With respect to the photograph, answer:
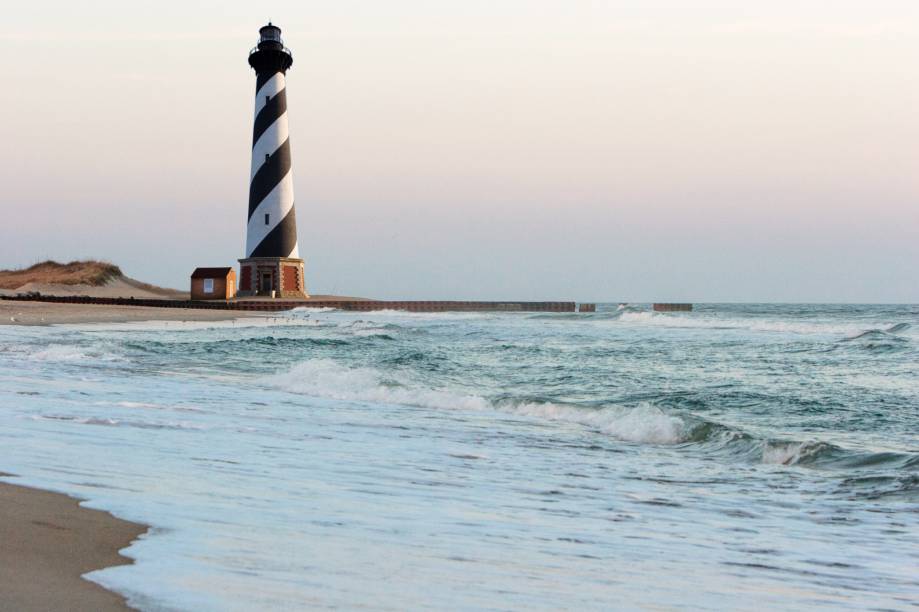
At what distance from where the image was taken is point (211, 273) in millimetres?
45469

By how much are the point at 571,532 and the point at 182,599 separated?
1.80m

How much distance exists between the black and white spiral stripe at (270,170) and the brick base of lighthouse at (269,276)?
1009 millimetres

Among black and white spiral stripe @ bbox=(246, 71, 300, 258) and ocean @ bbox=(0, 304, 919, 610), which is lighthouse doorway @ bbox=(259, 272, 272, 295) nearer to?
black and white spiral stripe @ bbox=(246, 71, 300, 258)

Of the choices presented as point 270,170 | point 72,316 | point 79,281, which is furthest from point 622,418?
point 79,281

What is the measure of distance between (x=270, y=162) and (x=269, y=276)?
564 cm

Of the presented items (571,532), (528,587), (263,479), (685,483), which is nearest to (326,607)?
(528,587)

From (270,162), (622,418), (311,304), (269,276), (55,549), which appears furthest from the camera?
(311,304)

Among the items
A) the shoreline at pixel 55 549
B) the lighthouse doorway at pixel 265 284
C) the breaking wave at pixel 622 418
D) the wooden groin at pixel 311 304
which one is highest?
the lighthouse doorway at pixel 265 284

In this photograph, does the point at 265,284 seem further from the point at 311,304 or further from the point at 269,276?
the point at 311,304

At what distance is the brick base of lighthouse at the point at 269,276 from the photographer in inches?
1593

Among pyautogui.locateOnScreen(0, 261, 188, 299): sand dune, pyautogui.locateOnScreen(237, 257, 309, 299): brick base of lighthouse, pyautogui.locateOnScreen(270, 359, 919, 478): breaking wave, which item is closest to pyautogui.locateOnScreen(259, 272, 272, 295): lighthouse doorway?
pyautogui.locateOnScreen(237, 257, 309, 299): brick base of lighthouse

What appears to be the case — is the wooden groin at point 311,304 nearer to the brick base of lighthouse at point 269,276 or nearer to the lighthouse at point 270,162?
the brick base of lighthouse at point 269,276

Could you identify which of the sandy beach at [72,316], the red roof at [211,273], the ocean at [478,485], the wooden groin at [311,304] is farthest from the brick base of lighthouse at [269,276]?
the ocean at [478,485]

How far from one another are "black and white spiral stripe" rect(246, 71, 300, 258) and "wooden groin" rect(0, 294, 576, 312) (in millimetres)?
2870
